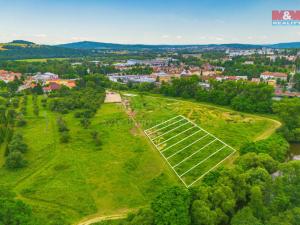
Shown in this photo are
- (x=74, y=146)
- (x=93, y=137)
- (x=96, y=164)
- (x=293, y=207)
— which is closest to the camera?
(x=293, y=207)

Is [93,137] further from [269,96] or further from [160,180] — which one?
[269,96]

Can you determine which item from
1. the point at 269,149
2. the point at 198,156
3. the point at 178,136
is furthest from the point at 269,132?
the point at 198,156

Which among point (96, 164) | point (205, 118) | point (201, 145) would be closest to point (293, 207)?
point (201, 145)

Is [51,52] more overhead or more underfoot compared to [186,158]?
more overhead

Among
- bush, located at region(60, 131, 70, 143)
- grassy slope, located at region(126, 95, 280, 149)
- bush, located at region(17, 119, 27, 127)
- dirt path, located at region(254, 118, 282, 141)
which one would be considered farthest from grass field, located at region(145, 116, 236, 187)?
bush, located at region(17, 119, 27, 127)

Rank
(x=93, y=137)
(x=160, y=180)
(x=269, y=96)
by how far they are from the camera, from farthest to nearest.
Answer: (x=269, y=96) → (x=93, y=137) → (x=160, y=180)

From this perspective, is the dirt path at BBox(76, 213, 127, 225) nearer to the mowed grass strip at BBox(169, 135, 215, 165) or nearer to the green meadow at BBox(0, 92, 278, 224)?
the green meadow at BBox(0, 92, 278, 224)

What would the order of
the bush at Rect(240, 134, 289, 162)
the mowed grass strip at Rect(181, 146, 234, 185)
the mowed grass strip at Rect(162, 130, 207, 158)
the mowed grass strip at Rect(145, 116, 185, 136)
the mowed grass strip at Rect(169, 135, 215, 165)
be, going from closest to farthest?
the mowed grass strip at Rect(181, 146, 234, 185), the bush at Rect(240, 134, 289, 162), the mowed grass strip at Rect(169, 135, 215, 165), the mowed grass strip at Rect(162, 130, 207, 158), the mowed grass strip at Rect(145, 116, 185, 136)
